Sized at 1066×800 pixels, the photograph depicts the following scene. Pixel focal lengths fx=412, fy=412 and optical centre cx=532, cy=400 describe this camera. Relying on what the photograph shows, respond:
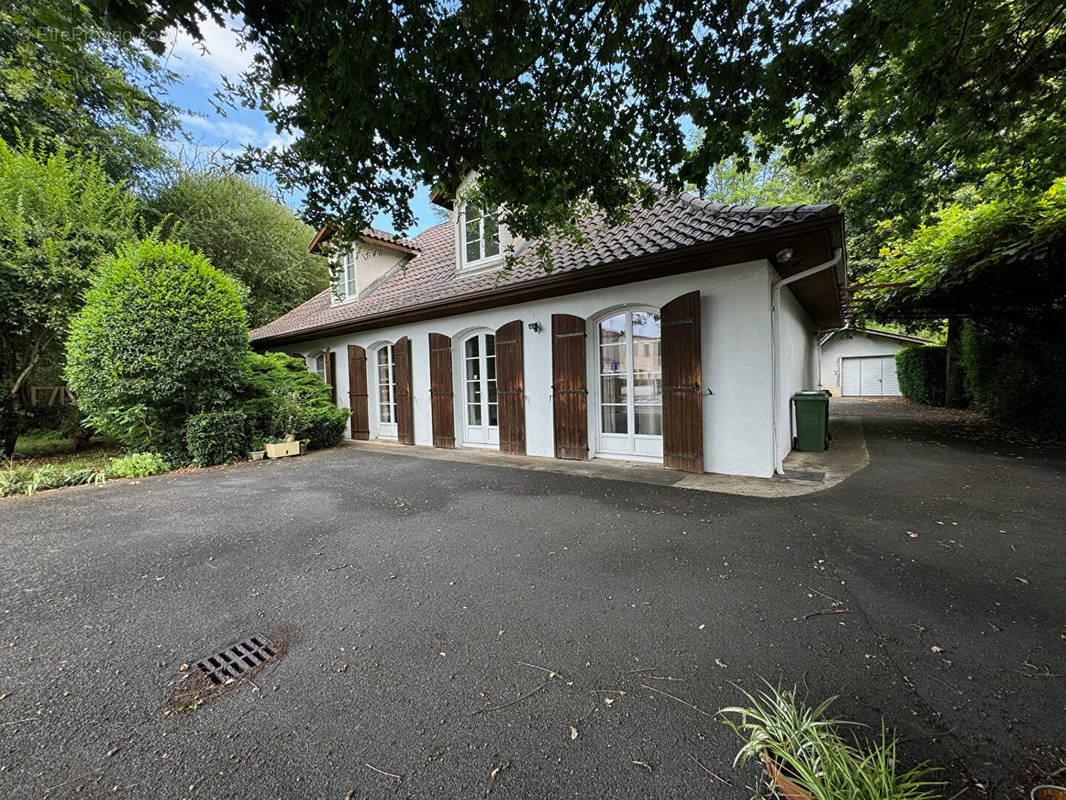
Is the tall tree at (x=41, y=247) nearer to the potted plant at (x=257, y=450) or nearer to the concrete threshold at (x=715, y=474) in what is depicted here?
the potted plant at (x=257, y=450)

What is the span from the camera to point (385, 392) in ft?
32.4

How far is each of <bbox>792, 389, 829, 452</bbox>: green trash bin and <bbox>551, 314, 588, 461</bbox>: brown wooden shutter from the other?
3.43m

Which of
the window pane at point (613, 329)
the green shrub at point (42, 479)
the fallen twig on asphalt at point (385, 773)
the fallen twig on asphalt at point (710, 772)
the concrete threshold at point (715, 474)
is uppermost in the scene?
the window pane at point (613, 329)

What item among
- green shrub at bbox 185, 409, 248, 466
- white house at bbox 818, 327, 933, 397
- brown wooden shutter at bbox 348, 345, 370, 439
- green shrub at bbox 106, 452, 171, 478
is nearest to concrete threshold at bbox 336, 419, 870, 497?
brown wooden shutter at bbox 348, 345, 370, 439

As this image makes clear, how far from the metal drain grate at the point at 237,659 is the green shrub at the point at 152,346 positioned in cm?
656

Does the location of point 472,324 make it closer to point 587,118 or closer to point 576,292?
point 576,292

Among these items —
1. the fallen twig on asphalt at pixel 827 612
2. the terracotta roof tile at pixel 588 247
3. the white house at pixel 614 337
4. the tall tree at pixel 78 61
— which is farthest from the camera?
the white house at pixel 614 337

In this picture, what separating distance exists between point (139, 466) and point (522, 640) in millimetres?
7695

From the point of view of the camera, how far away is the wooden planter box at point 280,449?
7.67 meters

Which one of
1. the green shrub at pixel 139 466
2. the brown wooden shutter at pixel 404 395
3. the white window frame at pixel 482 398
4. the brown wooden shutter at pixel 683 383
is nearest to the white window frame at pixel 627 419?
the brown wooden shutter at pixel 683 383

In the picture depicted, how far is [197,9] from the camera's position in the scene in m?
2.18

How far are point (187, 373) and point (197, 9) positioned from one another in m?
6.36

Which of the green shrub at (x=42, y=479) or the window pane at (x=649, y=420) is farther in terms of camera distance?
the window pane at (x=649, y=420)

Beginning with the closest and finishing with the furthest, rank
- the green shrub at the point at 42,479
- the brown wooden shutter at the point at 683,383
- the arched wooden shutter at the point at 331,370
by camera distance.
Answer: the brown wooden shutter at the point at 683,383 < the green shrub at the point at 42,479 < the arched wooden shutter at the point at 331,370
